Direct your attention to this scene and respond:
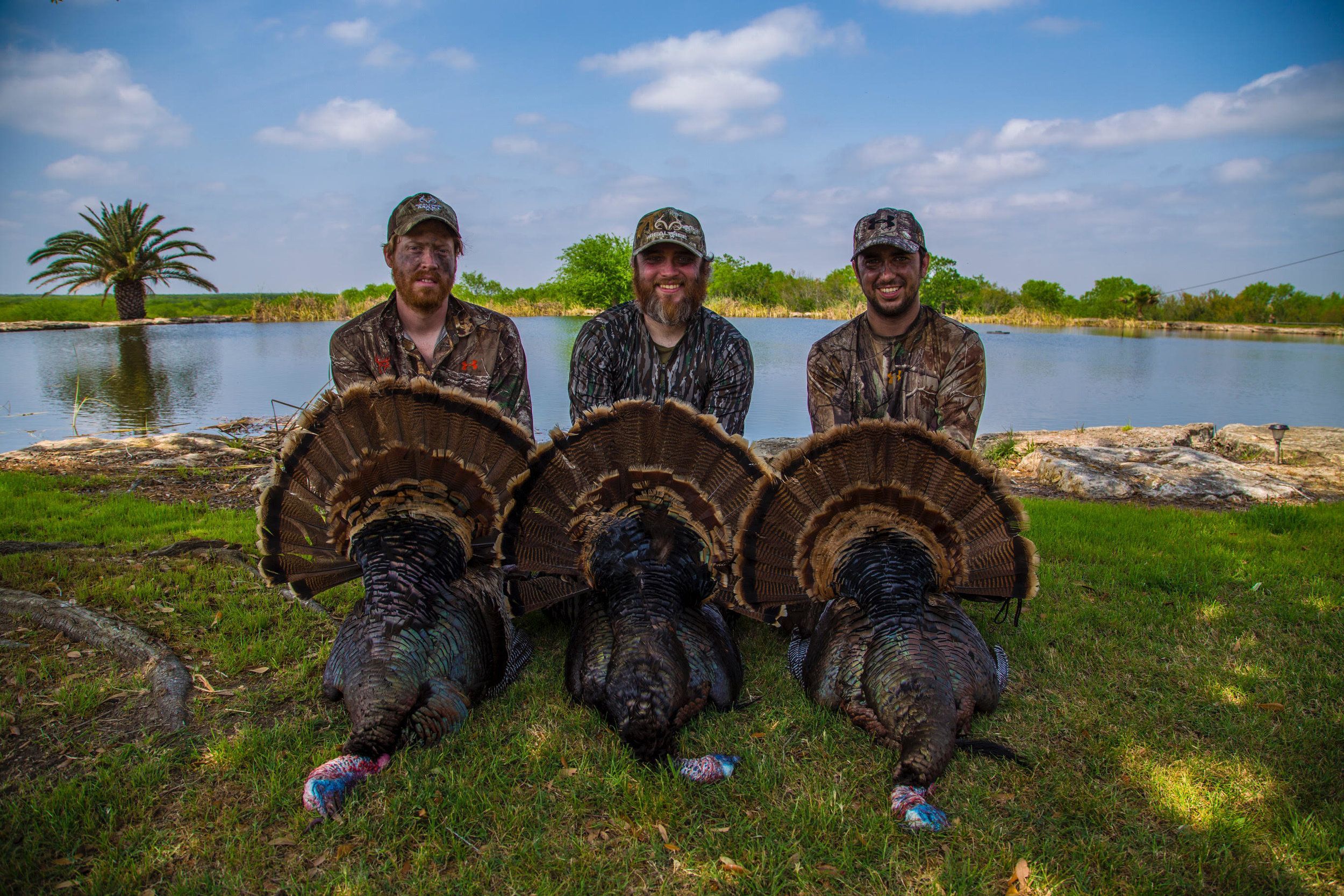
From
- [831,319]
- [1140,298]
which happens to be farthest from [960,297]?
[1140,298]

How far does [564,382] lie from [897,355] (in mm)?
11649

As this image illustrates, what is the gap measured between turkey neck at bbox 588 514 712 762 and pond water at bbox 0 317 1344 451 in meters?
7.65

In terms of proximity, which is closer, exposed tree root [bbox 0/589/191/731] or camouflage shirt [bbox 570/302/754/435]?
exposed tree root [bbox 0/589/191/731]

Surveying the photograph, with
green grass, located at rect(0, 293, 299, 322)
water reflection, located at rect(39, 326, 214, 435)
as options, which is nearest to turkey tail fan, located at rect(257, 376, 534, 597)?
water reflection, located at rect(39, 326, 214, 435)

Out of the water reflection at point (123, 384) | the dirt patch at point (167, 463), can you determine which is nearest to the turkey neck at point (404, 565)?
the dirt patch at point (167, 463)

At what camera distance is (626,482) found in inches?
132

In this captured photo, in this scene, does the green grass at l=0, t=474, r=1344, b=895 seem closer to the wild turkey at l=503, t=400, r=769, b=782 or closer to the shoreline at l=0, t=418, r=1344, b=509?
the wild turkey at l=503, t=400, r=769, b=782

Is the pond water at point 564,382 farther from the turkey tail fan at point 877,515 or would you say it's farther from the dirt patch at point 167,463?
the turkey tail fan at point 877,515

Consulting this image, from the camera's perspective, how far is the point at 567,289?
103ft

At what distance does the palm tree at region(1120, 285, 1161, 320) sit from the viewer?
67125 millimetres

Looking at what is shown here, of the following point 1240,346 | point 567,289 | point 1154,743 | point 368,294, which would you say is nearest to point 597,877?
point 1154,743

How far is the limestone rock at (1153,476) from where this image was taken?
6.90 meters

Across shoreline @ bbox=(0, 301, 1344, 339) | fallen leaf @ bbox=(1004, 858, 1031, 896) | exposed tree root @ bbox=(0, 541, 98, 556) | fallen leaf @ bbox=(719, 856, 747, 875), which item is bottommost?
fallen leaf @ bbox=(719, 856, 747, 875)

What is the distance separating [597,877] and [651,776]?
441 mm
